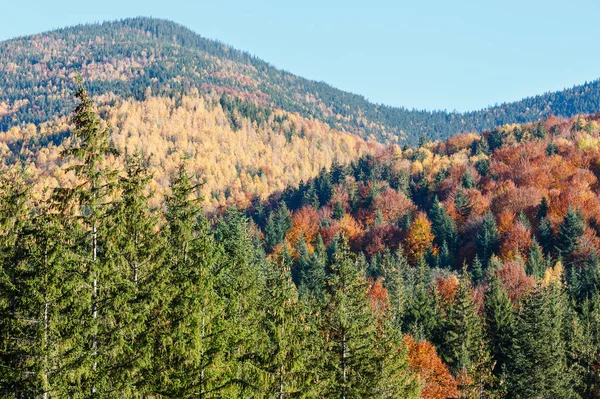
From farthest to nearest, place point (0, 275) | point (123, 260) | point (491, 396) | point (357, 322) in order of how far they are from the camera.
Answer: point (491, 396) → point (357, 322) → point (0, 275) → point (123, 260)

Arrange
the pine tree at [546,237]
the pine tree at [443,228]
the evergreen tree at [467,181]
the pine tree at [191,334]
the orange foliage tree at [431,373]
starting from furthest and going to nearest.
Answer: the evergreen tree at [467,181]
the pine tree at [443,228]
the pine tree at [546,237]
the orange foliage tree at [431,373]
the pine tree at [191,334]

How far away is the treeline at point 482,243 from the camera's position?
57281 mm

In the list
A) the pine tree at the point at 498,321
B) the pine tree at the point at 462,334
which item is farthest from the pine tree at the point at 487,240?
the pine tree at the point at 462,334

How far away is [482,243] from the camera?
386 ft

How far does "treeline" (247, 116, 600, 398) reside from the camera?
5728 cm

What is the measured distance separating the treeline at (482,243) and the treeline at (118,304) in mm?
15158

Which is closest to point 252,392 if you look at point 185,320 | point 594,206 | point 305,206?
point 185,320

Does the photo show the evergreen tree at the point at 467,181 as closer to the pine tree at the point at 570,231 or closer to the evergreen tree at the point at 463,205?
the evergreen tree at the point at 463,205

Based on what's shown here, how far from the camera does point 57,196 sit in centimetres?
1788

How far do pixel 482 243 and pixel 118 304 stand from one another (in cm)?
10775

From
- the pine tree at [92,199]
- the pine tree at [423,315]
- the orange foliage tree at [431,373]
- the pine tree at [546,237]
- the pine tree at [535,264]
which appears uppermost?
the pine tree at [92,199]

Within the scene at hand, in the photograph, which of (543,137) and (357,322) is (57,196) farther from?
(543,137)

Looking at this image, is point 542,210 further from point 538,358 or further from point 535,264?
point 538,358

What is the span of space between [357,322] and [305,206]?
13237cm
